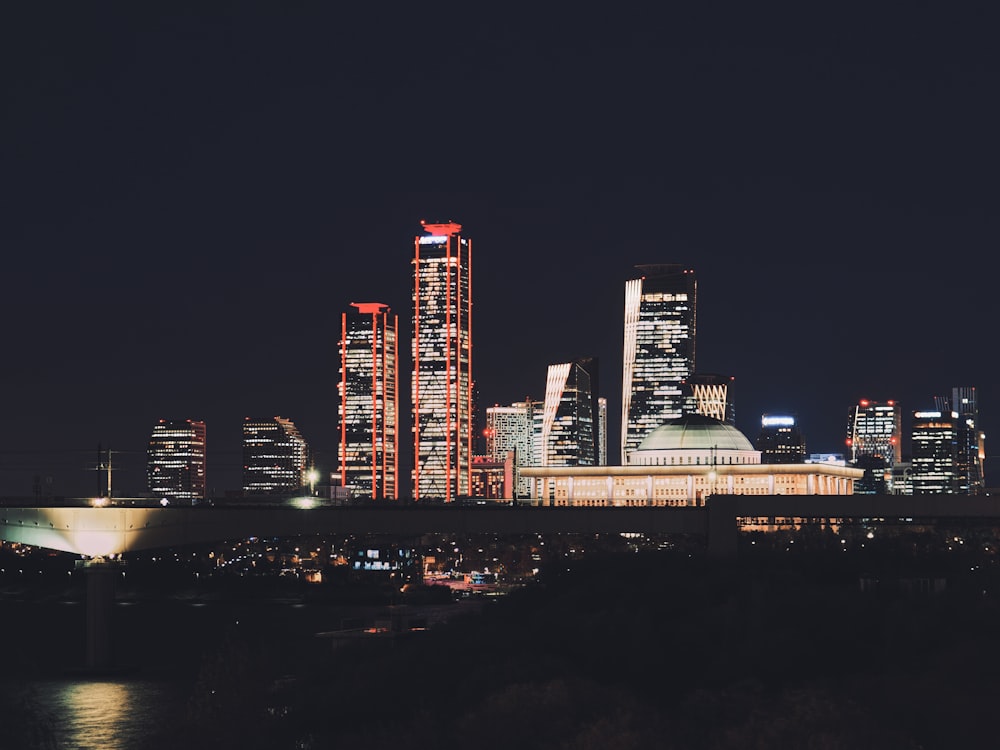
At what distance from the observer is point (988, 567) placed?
4427 inches

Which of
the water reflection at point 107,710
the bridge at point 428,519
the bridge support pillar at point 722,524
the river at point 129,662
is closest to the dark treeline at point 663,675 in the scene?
the water reflection at point 107,710

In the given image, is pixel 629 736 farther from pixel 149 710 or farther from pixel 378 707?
pixel 149 710

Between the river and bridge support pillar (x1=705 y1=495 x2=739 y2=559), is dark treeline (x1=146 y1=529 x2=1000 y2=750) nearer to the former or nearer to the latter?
the river

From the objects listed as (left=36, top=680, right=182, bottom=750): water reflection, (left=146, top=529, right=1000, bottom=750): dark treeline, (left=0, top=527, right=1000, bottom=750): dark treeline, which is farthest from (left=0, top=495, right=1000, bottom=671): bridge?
(left=146, top=529, right=1000, bottom=750): dark treeline

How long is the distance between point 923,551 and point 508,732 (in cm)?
7654

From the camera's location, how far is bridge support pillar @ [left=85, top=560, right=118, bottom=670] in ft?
365

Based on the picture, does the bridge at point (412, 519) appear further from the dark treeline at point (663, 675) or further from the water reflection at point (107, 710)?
the dark treeline at point (663, 675)

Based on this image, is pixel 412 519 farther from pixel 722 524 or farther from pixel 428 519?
pixel 722 524

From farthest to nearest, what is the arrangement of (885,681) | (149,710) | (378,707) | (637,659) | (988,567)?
(988,567) < (149,710) < (637,659) < (378,707) < (885,681)

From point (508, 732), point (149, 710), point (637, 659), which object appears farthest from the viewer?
point (149, 710)

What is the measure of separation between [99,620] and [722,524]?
43916 mm

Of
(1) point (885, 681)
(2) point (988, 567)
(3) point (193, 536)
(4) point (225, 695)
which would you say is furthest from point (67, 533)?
(1) point (885, 681)

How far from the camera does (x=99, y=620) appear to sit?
112562 mm

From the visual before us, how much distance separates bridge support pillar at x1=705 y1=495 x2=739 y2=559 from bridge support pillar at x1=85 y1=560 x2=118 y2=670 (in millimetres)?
42027
